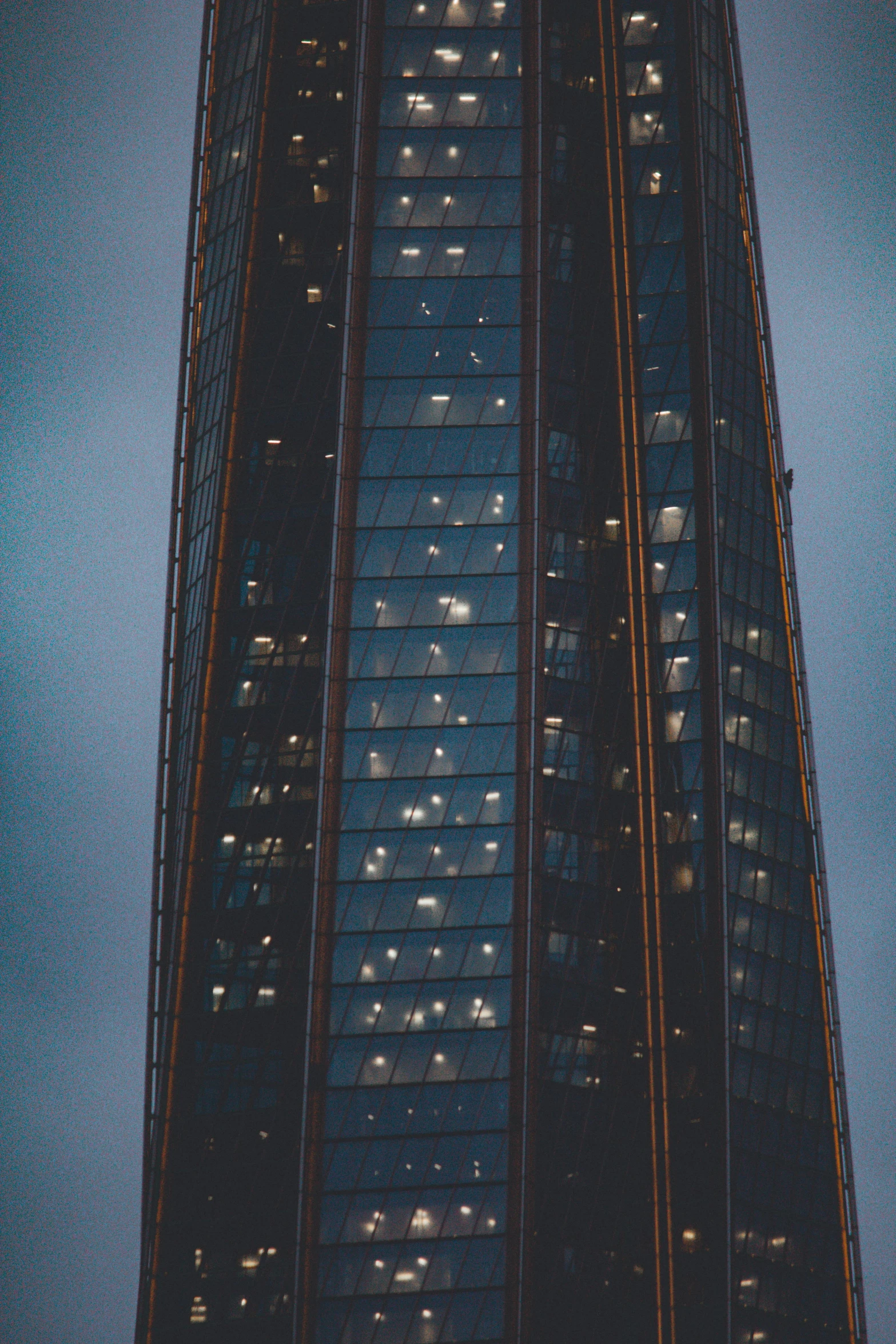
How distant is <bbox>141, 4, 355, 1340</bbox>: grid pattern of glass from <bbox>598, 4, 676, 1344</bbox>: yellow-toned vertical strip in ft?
50.7

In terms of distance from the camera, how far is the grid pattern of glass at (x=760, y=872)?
74.6m

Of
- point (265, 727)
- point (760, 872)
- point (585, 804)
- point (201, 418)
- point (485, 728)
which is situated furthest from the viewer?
point (201, 418)

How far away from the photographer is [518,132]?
8019 centimetres

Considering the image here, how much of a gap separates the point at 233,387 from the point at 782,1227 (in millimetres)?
54048

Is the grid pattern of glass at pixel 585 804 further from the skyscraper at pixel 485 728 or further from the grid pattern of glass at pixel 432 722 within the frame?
the grid pattern of glass at pixel 432 722

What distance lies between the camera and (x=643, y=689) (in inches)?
3056

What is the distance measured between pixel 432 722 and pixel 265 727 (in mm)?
8996

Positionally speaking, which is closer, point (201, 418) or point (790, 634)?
point (201, 418)

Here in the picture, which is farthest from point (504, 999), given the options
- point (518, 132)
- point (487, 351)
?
point (518, 132)

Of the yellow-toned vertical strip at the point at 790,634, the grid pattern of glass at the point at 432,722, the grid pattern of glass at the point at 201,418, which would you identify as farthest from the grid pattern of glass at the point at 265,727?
the yellow-toned vertical strip at the point at 790,634

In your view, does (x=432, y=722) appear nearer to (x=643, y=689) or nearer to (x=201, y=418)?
(x=643, y=689)

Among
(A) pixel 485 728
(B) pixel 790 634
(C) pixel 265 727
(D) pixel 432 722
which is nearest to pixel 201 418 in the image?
(C) pixel 265 727

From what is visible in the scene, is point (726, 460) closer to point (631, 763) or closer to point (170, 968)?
point (631, 763)

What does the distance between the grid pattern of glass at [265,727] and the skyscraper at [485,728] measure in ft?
0.70
